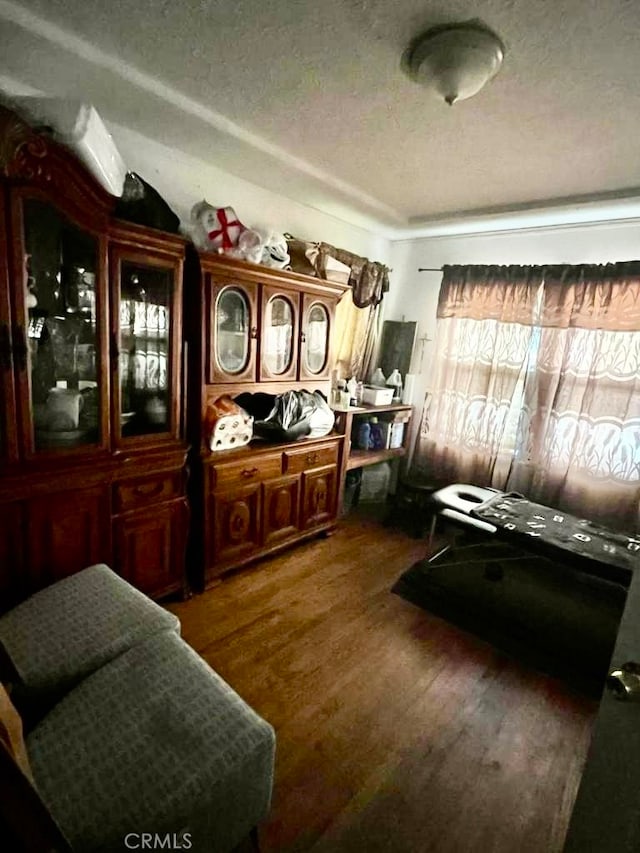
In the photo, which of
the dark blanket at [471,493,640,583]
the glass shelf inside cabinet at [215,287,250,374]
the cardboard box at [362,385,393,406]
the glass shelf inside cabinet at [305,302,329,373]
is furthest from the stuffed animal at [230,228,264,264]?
the dark blanket at [471,493,640,583]

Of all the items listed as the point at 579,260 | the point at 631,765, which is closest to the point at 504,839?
the point at 631,765

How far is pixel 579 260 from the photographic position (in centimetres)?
269

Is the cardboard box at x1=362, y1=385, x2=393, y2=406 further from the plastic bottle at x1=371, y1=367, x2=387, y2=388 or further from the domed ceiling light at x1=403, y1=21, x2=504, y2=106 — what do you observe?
the domed ceiling light at x1=403, y1=21, x2=504, y2=106

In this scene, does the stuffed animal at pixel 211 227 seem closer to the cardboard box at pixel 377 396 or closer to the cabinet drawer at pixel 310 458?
the cabinet drawer at pixel 310 458

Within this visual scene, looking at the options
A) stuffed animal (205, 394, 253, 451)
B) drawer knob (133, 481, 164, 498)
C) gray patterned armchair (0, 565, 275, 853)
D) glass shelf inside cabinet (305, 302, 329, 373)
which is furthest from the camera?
glass shelf inside cabinet (305, 302, 329, 373)

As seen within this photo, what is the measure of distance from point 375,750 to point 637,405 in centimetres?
245

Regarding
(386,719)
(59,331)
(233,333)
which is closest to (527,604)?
(386,719)

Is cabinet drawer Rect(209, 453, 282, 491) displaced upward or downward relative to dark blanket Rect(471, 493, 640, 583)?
upward

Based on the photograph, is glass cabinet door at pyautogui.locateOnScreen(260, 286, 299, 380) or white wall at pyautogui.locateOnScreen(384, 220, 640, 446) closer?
glass cabinet door at pyautogui.locateOnScreen(260, 286, 299, 380)

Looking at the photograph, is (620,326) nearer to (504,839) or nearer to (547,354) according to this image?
(547,354)

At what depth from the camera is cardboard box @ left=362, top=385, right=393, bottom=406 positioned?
319cm

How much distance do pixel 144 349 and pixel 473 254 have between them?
2.58 metres

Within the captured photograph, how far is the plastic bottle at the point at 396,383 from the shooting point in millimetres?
3414

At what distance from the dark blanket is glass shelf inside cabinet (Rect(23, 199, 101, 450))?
2165mm
